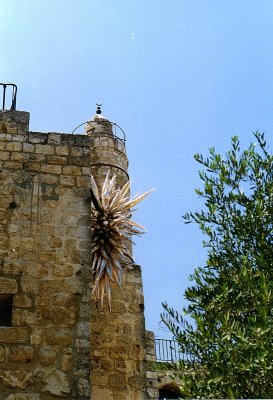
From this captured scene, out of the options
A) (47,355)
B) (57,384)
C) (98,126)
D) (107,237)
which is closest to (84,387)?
(57,384)

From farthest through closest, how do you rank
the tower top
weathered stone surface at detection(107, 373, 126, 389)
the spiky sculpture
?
the tower top
weathered stone surface at detection(107, 373, 126, 389)
the spiky sculpture

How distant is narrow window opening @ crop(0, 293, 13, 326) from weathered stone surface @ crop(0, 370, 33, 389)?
0.47m

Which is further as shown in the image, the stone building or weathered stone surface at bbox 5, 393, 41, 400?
the stone building

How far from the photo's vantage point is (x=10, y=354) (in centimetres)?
576

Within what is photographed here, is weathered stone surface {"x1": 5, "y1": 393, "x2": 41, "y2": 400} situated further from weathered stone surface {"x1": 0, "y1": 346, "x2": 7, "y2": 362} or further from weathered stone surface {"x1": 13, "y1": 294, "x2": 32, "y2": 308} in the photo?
weathered stone surface {"x1": 13, "y1": 294, "x2": 32, "y2": 308}

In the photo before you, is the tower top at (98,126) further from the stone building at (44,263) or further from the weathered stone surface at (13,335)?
the weathered stone surface at (13,335)

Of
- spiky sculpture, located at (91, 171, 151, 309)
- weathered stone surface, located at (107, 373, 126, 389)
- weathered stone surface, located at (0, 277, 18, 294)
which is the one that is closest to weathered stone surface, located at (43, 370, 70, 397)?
weathered stone surface, located at (0, 277, 18, 294)

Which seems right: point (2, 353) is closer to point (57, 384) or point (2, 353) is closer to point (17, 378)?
point (17, 378)

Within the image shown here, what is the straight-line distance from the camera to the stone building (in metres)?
5.75

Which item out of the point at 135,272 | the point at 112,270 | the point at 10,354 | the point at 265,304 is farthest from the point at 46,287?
the point at 135,272

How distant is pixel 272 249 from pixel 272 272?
0.28 m

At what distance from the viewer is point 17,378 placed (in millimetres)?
5668

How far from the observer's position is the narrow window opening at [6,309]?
6004 millimetres

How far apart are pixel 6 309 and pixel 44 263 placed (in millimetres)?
537
